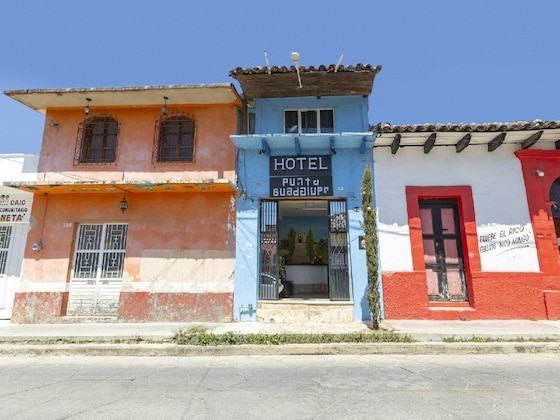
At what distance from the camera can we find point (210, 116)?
987cm

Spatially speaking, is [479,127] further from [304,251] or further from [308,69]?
[304,251]

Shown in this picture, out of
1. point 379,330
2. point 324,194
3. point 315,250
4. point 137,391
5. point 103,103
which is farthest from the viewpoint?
point 315,250

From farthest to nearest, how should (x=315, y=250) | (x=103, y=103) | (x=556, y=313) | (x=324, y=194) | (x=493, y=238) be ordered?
(x=315, y=250), (x=103, y=103), (x=324, y=194), (x=493, y=238), (x=556, y=313)

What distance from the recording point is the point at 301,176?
361 inches

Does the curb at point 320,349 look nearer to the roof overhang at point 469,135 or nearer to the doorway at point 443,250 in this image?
the doorway at point 443,250

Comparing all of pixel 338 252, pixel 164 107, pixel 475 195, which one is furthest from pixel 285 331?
pixel 164 107

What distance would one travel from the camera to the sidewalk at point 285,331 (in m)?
5.96

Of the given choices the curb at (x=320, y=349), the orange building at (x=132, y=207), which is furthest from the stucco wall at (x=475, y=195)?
the orange building at (x=132, y=207)

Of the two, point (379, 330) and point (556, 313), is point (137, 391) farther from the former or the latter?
point (556, 313)

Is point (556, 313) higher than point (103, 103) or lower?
lower

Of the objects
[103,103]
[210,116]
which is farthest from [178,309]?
[103,103]

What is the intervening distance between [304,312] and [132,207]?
18.8ft

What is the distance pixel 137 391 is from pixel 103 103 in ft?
28.3

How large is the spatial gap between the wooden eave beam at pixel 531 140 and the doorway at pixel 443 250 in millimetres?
2334
